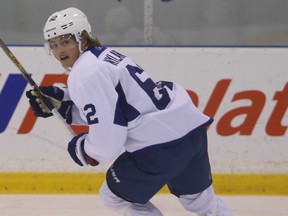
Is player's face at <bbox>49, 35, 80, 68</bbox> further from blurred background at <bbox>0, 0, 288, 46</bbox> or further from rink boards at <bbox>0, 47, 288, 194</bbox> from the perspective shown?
blurred background at <bbox>0, 0, 288, 46</bbox>

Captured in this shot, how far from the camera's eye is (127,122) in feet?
7.21

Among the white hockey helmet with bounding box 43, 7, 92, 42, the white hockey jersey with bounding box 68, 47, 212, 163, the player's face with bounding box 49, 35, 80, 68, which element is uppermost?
the white hockey helmet with bounding box 43, 7, 92, 42

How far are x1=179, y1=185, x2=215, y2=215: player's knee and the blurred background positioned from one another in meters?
1.40

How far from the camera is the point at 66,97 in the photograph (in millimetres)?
2582

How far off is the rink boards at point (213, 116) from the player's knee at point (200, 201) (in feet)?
3.74

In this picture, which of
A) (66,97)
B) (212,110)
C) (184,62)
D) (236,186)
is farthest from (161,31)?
(66,97)

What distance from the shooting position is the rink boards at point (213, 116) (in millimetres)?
3588

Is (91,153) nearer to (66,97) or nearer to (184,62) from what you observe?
(66,97)

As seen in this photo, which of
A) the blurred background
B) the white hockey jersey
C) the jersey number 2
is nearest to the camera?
the white hockey jersey

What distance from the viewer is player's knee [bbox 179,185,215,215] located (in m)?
2.46

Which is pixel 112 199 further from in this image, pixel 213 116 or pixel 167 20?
pixel 167 20

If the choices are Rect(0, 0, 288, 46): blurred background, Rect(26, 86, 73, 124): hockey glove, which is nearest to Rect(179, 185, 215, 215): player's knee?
Rect(26, 86, 73, 124): hockey glove

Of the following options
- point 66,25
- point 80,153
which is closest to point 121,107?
point 80,153

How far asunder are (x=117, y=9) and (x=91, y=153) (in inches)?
67.5
